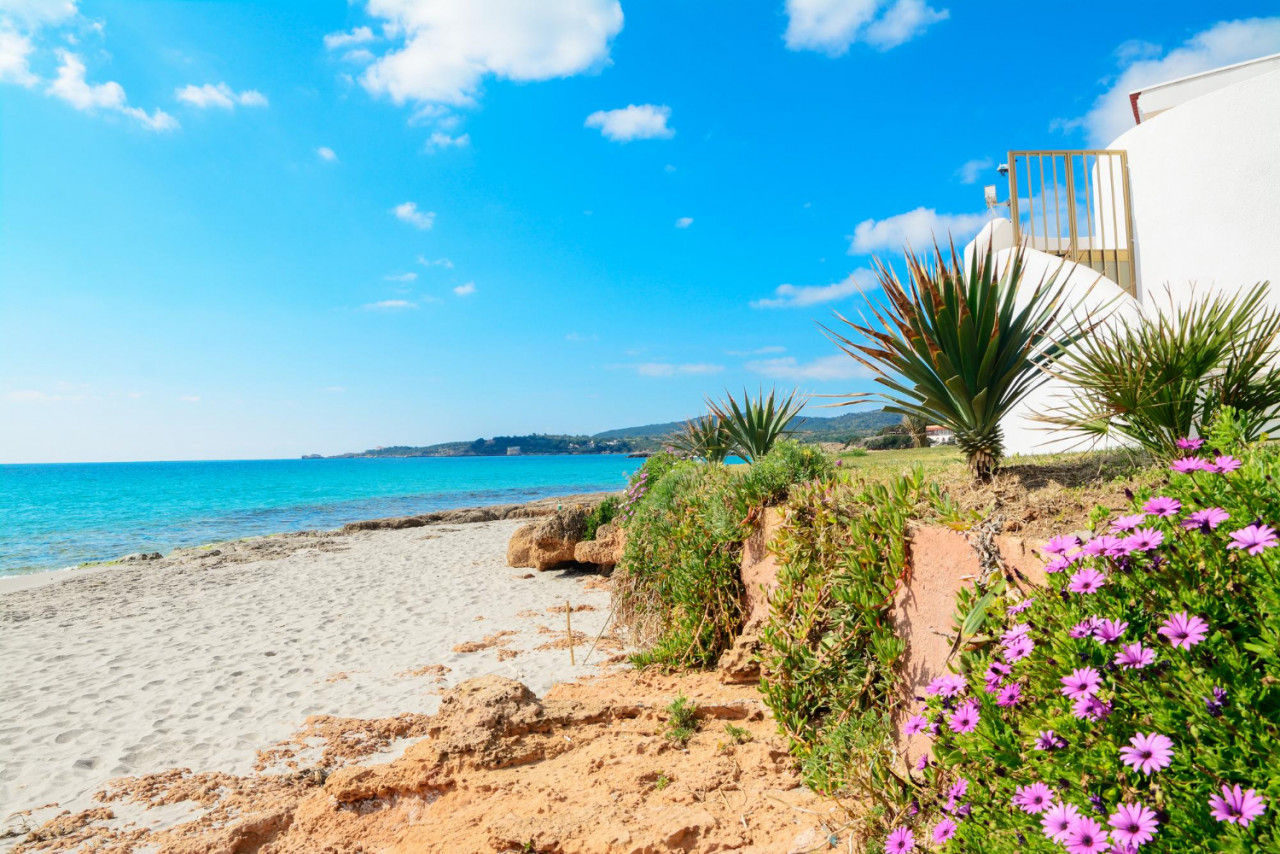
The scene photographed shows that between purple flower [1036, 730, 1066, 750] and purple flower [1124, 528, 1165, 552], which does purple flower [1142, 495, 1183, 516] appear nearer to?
purple flower [1124, 528, 1165, 552]

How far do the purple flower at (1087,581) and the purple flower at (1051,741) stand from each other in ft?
1.21

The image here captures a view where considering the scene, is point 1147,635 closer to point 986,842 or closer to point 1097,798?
point 1097,798

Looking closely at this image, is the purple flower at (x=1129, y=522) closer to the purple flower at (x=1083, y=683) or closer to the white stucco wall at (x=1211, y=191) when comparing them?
the purple flower at (x=1083, y=683)

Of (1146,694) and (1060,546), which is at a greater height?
(1060,546)

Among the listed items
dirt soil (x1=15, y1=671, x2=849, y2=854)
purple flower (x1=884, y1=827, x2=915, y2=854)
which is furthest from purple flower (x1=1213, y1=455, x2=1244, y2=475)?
dirt soil (x1=15, y1=671, x2=849, y2=854)

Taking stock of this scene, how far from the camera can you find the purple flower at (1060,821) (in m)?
1.46

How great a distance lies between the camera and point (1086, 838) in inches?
55.0

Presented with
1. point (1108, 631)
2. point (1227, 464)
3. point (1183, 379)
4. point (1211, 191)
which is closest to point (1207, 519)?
point (1227, 464)

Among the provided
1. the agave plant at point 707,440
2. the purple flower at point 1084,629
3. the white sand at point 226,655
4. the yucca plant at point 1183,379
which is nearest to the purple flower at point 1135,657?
the purple flower at point 1084,629

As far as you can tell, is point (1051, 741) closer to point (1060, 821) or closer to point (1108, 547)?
point (1060, 821)

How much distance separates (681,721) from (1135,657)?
3024mm

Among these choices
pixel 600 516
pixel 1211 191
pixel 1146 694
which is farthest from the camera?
pixel 600 516

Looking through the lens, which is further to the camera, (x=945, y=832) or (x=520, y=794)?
(x=520, y=794)

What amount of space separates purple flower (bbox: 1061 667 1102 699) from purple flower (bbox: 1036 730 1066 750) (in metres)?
0.14
